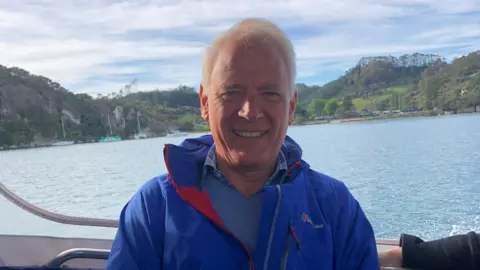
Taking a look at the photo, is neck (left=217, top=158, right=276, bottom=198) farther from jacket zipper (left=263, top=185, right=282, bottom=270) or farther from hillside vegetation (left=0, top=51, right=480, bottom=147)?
hillside vegetation (left=0, top=51, right=480, bottom=147)

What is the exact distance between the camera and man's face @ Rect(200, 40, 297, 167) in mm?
1104

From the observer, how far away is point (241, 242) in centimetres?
108

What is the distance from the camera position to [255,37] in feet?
3.66

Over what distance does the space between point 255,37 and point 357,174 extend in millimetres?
4865

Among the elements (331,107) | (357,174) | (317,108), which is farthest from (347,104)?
(357,174)

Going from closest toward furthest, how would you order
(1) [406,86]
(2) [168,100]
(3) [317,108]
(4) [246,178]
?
(4) [246,178], (3) [317,108], (2) [168,100], (1) [406,86]

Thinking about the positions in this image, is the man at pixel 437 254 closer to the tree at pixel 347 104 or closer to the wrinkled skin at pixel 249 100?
the wrinkled skin at pixel 249 100

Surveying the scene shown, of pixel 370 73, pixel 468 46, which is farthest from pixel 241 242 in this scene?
pixel 468 46

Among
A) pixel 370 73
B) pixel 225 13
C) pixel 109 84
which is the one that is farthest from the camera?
pixel 370 73

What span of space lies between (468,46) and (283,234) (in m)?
3.11

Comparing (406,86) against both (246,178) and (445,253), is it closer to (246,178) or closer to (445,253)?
(445,253)

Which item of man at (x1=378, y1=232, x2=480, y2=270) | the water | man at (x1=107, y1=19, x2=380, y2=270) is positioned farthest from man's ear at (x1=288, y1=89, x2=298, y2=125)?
man at (x1=378, y1=232, x2=480, y2=270)

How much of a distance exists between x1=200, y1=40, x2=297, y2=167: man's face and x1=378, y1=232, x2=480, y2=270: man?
74 centimetres

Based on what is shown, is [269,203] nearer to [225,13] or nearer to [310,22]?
[225,13]
